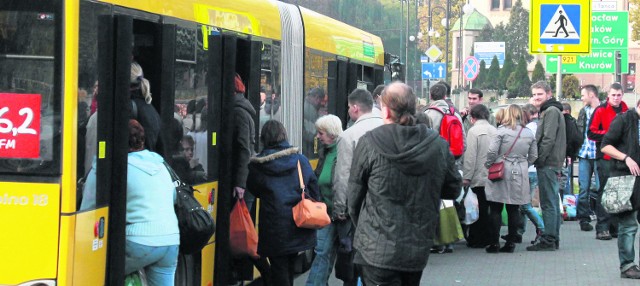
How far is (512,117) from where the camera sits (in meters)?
12.9

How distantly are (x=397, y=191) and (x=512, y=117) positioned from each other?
23.6 ft

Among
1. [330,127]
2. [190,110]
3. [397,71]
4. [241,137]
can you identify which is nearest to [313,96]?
[241,137]

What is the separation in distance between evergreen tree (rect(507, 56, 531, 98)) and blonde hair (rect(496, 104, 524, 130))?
74366 mm

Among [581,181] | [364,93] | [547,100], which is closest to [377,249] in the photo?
[364,93]

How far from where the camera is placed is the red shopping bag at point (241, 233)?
8.73m

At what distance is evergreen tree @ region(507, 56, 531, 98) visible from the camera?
3462 inches

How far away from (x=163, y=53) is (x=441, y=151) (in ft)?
6.87

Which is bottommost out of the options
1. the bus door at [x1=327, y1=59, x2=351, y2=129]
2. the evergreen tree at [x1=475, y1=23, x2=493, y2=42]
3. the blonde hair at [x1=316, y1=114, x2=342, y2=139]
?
the blonde hair at [x1=316, y1=114, x2=342, y2=139]

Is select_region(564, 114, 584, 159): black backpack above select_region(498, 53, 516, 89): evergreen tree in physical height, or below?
below

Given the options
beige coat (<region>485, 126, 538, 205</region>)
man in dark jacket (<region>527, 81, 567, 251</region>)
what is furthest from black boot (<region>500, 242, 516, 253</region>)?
beige coat (<region>485, 126, 538, 205</region>)

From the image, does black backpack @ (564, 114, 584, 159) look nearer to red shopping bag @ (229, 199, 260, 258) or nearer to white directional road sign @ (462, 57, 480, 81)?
red shopping bag @ (229, 199, 260, 258)

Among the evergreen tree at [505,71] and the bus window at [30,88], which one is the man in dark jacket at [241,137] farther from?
the evergreen tree at [505,71]

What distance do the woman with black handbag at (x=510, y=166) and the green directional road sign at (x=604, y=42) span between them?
16155 millimetres

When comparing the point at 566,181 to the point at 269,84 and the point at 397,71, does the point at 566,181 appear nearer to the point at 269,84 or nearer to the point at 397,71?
the point at 397,71
